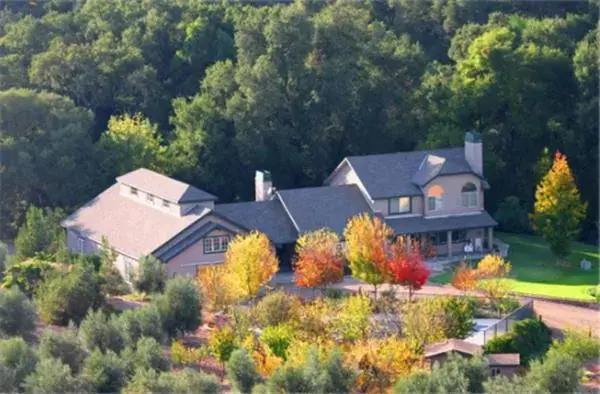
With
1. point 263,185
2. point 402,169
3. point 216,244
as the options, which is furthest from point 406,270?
point 263,185

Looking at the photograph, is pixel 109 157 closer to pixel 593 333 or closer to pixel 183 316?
pixel 183 316

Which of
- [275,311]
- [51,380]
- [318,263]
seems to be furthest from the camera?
[318,263]

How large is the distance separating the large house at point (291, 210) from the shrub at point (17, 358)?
12.2m

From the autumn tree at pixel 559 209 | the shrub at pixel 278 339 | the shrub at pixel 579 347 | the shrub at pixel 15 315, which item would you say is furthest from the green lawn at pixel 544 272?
the shrub at pixel 15 315

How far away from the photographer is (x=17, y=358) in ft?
139

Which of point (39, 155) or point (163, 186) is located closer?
point (163, 186)

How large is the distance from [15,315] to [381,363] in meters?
12.0

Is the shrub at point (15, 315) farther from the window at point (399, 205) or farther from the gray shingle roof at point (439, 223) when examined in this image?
the window at point (399, 205)

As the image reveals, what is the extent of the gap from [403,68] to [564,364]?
28.3 meters

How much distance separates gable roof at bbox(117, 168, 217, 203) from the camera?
5653 cm

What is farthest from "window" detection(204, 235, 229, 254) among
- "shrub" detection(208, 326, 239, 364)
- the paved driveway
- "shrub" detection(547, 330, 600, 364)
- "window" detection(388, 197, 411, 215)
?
"shrub" detection(547, 330, 600, 364)

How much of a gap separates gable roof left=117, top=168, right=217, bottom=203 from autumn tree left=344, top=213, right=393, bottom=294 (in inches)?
252

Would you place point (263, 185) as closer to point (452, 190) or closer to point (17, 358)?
point (452, 190)

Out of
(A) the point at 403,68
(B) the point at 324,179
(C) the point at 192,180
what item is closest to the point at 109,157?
(C) the point at 192,180
